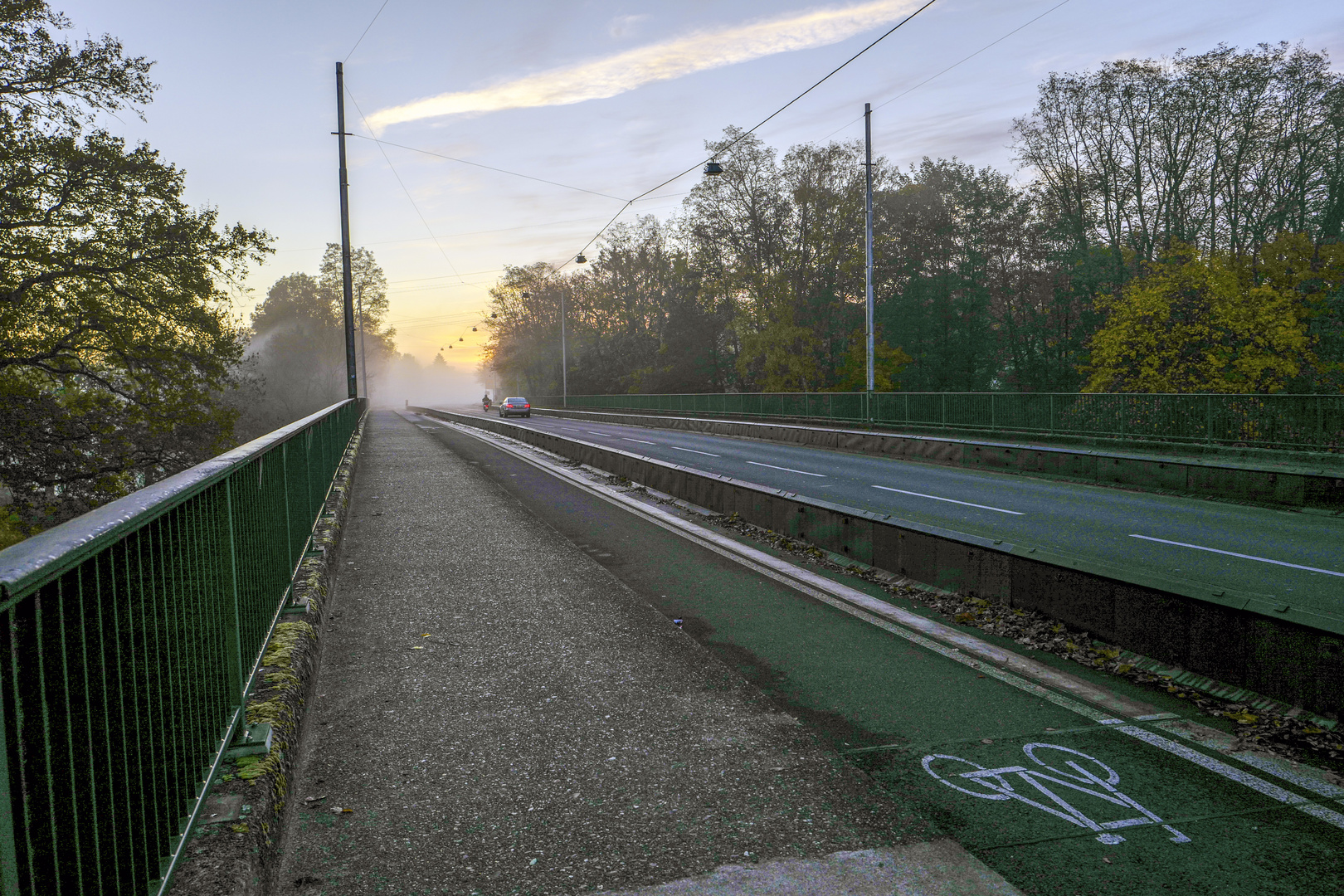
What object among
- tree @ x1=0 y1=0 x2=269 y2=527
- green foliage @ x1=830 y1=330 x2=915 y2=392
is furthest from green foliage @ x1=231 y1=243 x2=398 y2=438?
tree @ x1=0 y1=0 x2=269 y2=527

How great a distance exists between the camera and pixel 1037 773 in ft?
12.8

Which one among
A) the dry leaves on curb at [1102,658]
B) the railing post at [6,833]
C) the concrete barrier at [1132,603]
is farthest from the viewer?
the concrete barrier at [1132,603]

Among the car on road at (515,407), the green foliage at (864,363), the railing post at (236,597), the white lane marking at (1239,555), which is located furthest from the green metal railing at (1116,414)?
the car on road at (515,407)

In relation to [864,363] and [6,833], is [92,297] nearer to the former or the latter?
[6,833]

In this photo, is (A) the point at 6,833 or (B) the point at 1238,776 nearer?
(A) the point at 6,833

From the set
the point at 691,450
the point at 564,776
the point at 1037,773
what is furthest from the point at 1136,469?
the point at 564,776

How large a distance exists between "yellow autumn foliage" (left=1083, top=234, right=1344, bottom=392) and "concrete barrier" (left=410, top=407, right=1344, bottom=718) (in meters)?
21.7

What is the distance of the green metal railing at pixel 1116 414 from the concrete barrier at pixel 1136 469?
794mm

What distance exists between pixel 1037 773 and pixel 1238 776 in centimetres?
88

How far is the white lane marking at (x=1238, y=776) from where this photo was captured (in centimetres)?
349

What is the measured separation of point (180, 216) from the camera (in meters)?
22.7

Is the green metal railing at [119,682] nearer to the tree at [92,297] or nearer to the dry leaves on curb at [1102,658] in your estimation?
the dry leaves on curb at [1102,658]

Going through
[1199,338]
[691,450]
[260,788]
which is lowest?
[691,450]

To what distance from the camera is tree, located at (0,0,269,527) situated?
20.0 meters
